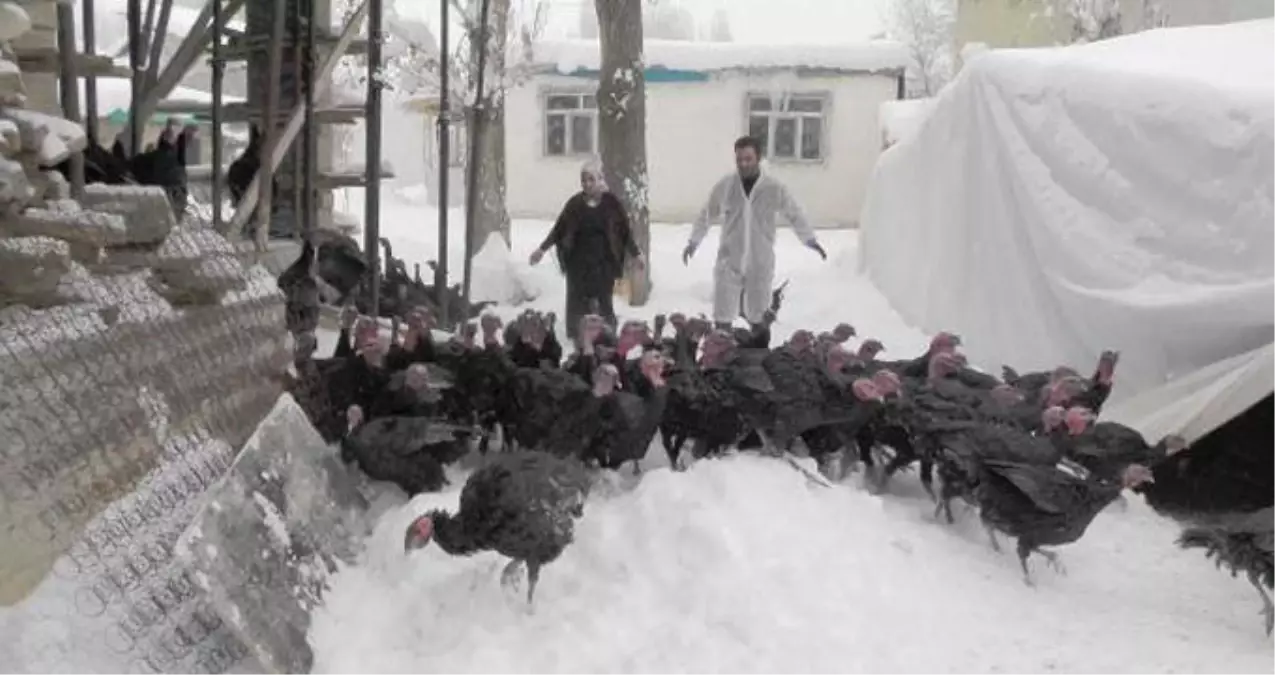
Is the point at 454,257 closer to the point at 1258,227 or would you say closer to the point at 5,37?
the point at 1258,227

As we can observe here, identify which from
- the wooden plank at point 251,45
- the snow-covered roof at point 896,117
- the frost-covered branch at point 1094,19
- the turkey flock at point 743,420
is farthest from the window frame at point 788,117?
the turkey flock at point 743,420

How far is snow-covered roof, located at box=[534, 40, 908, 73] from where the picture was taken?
2239 centimetres

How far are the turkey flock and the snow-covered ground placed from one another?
0.21 metres

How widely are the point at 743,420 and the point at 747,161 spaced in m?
3.77

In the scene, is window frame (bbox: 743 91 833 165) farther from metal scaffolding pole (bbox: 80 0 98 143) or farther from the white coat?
metal scaffolding pole (bbox: 80 0 98 143)

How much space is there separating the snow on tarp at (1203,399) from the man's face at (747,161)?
10.3 feet

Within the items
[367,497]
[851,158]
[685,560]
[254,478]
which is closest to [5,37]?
[254,478]

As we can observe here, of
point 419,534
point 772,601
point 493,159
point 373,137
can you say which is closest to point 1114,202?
point 772,601

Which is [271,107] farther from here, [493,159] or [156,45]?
[493,159]

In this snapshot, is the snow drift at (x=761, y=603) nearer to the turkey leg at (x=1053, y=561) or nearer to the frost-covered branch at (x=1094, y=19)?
the turkey leg at (x=1053, y=561)

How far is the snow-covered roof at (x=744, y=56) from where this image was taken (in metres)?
22.4

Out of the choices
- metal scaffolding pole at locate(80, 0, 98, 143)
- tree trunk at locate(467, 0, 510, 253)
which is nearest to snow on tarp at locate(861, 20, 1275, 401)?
metal scaffolding pole at locate(80, 0, 98, 143)

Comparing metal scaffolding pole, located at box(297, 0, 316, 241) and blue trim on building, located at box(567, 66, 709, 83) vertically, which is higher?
blue trim on building, located at box(567, 66, 709, 83)

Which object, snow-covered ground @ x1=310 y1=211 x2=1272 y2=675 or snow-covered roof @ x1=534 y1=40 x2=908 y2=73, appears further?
snow-covered roof @ x1=534 y1=40 x2=908 y2=73
